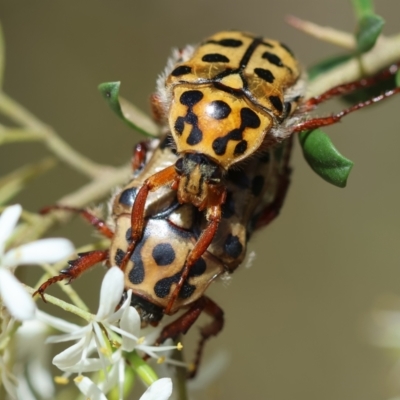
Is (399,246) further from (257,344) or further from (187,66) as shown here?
(187,66)

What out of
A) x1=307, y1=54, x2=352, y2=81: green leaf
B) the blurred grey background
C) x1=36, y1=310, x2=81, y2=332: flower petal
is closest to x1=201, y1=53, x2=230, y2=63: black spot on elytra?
x1=307, y1=54, x2=352, y2=81: green leaf

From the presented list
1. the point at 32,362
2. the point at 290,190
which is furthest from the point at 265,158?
the point at 290,190

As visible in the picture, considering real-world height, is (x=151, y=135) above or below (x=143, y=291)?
above

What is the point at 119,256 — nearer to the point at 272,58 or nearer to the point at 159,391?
the point at 159,391

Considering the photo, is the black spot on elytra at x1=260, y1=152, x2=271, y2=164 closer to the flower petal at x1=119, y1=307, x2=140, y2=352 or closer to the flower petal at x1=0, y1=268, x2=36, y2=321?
the flower petal at x1=119, y1=307, x2=140, y2=352

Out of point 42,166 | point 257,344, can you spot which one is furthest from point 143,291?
point 257,344

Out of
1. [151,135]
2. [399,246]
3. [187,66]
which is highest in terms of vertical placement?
[187,66]
